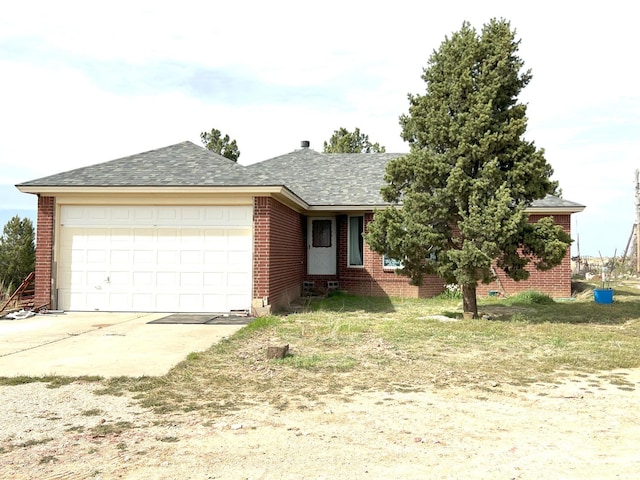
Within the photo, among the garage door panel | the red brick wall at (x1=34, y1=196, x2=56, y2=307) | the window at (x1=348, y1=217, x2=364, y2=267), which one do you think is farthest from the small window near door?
the red brick wall at (x1=34, y1=196, x2=56, y2=307)

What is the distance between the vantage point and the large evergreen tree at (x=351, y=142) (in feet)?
113

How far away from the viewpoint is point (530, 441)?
4312mm

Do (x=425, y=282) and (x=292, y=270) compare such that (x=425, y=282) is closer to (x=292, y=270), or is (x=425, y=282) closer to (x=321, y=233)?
(x=321, y=233)

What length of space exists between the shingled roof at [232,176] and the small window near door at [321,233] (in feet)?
3.77

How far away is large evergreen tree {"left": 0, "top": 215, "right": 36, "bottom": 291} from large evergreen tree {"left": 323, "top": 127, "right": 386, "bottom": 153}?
68.7ft

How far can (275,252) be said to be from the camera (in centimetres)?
1332

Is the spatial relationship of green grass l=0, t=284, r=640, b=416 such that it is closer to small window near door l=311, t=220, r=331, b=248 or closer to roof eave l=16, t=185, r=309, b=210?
roof eave l=16, t=185, r=309, b=210

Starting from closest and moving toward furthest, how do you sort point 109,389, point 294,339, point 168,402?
point 168,402 < point 109,389 < point 294,339

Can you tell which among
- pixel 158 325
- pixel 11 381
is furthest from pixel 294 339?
pixel 11 381

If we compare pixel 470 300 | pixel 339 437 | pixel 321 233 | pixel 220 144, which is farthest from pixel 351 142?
pixel 339 437

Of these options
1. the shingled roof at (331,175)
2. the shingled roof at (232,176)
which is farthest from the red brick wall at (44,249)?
the shingled roof at (331,175)

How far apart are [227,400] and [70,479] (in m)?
2.06

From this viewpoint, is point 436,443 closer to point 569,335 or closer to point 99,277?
point 569,335

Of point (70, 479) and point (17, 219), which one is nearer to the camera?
point (70, 479)
